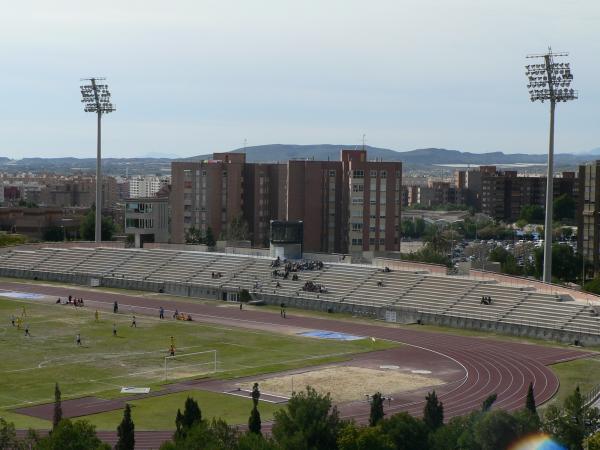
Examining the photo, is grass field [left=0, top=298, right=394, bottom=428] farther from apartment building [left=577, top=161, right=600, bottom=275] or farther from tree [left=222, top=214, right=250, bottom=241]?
apartment building [left=577, top=161, right=600, bottom=275]

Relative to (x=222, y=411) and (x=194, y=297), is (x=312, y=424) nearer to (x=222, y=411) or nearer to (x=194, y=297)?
(x=222, y=411)

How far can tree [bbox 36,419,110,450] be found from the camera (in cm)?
3562

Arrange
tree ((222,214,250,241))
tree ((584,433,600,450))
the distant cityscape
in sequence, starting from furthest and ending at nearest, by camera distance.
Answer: tree ((222,214,250,241))
the distant cityscape
tree ((584,433,600,450))

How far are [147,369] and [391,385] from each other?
47.5ft

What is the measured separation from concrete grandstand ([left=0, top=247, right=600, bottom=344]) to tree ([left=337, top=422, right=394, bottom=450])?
37.6 m

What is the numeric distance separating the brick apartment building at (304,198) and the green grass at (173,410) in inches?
2966

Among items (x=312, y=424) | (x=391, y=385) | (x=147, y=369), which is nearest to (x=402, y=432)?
(x=312, y=424)

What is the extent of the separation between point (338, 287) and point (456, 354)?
80.7ft

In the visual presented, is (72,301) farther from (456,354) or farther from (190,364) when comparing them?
(456,354)

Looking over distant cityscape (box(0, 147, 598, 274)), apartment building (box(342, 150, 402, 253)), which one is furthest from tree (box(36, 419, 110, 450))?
apartment building (box(342, 150, 402, 253))

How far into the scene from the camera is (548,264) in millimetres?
83375

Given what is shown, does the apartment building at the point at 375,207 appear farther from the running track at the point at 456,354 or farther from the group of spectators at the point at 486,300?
the group of spectators at the point at 486,300

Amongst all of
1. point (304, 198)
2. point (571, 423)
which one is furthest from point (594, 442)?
point (304, 198)

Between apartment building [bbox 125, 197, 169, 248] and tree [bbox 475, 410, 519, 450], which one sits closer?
tree [bbox 475, 410, 519, 450]
